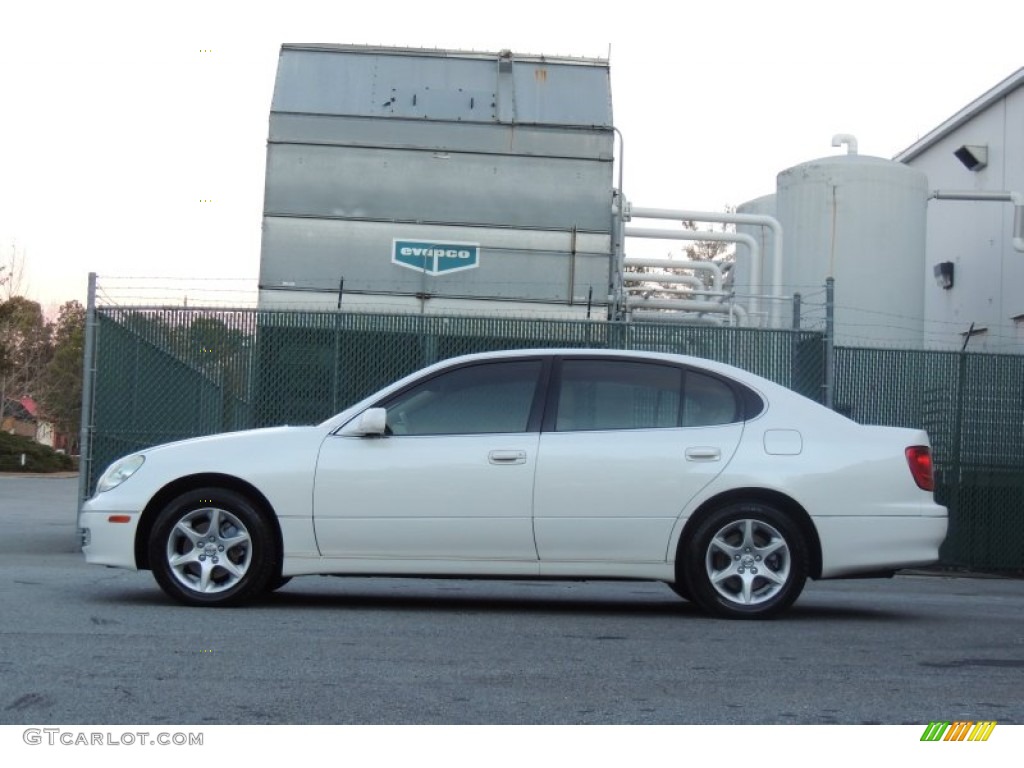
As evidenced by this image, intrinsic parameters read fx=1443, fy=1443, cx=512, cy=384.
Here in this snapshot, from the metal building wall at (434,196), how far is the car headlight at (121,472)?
5.57 metres

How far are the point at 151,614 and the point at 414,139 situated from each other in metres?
7.39

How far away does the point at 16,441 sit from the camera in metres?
48.8

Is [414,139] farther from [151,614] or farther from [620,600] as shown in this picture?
[151,614]

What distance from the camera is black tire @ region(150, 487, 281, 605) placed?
7.98 metres

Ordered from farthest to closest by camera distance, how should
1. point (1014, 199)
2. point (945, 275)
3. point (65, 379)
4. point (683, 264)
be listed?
point (65, 379) → point (945, 275) → point (683, 264) → point (1014, 199)

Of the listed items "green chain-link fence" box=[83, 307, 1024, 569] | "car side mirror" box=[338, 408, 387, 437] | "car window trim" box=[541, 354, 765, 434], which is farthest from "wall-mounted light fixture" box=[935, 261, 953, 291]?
"car side mirror" box=[338, 408, 387, 437]

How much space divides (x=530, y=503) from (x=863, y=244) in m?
11.9

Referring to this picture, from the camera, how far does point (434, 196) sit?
13953 mm

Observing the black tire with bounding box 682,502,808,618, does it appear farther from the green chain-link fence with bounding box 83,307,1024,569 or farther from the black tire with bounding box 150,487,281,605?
the green chain-link fence with bounding box 83,307,1024,569

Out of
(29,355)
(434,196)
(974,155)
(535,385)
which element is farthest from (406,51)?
(29,355)

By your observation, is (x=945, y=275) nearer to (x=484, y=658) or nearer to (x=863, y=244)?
(x=863, y=244)

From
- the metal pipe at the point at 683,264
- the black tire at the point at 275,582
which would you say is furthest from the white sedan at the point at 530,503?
the metal pipe at the point at 683,264

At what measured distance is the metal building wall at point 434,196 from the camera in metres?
13.8

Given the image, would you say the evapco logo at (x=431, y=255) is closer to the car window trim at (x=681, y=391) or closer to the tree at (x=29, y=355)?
the car window trim at (x=681, y=391)
